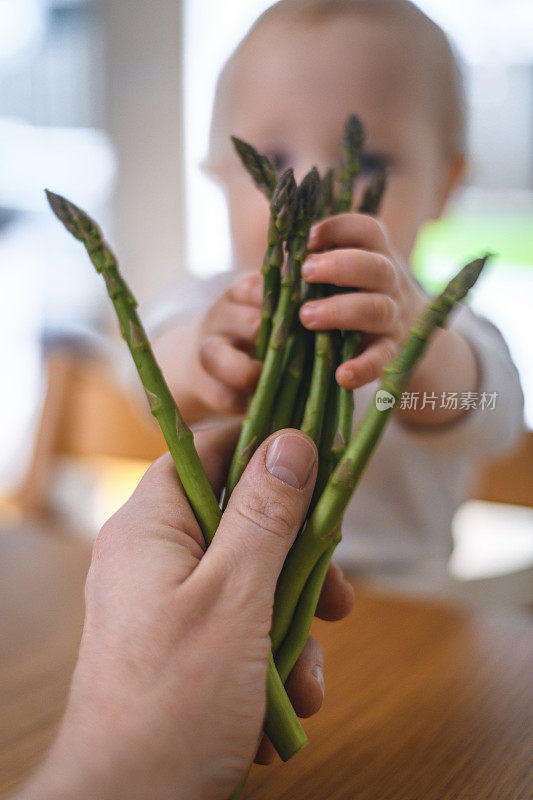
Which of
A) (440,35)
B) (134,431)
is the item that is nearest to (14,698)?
(134,431)

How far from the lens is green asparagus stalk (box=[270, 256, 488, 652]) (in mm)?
184

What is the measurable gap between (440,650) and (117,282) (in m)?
0.23

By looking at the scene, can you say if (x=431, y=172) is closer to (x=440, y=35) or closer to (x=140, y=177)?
(x=440, y=35)

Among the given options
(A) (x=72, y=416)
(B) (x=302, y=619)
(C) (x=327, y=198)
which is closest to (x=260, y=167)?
(C) (x=327, y=198)

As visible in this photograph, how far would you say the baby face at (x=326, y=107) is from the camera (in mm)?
288

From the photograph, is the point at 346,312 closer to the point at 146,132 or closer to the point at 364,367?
the point at 364,367

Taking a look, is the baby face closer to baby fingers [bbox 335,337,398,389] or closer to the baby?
the baby

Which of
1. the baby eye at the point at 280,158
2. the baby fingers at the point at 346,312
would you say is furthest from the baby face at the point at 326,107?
the baby fingers at the point at 346,312

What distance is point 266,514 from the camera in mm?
175

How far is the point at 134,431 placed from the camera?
0.47m

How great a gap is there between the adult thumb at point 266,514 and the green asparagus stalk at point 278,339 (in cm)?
2

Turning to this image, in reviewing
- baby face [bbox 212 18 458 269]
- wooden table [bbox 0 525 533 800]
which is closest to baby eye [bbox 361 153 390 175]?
baby face [bbox 212 18 458 269]

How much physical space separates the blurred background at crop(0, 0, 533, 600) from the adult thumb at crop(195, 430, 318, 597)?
191mm

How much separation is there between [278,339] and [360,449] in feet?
0.14
